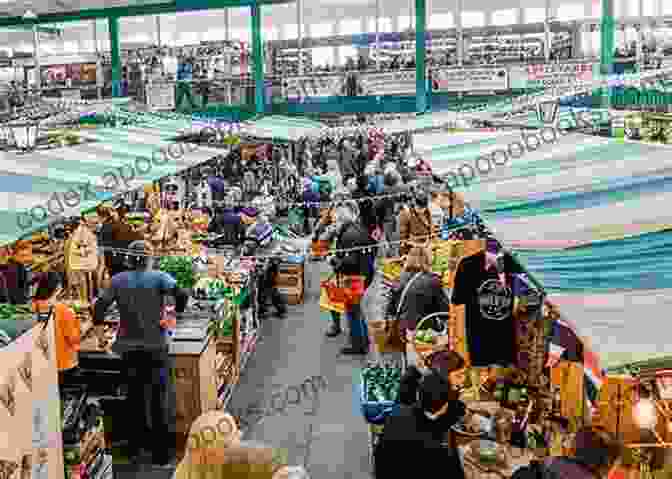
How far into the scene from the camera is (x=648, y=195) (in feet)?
14.6

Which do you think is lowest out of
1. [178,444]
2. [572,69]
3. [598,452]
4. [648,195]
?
[178,444]

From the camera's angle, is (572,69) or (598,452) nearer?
(598,452)

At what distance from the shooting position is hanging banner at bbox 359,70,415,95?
20.5 m

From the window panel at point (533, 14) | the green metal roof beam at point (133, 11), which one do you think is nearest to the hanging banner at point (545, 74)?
the green metal roof beam at point (133, 11)

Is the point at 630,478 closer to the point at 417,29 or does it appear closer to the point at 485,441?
the point at 485,441

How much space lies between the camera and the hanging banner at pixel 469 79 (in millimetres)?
19578

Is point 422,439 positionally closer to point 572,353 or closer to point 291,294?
point 572,353

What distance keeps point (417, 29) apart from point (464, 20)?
19670mm

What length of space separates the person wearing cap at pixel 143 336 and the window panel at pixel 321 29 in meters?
34.4

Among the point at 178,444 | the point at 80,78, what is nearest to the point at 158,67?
the point at 80,78

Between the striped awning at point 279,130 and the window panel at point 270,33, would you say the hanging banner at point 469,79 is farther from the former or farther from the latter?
the window panel at point 270,33

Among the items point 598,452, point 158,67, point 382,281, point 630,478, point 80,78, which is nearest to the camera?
point 598,452

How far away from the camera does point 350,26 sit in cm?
3953

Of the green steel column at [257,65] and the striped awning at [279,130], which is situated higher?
the green steel column at [257,65]
